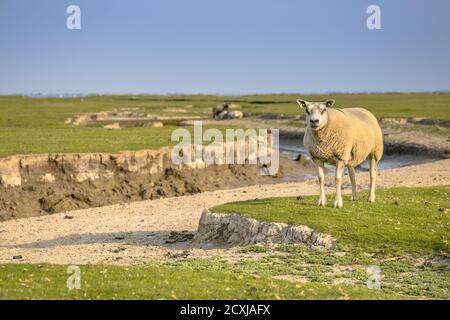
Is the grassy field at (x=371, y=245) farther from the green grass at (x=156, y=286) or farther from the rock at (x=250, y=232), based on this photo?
the green grass at (x=156, y=286)

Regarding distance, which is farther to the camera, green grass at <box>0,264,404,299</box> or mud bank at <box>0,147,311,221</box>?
mud bank at <box>0,147,311,221</box>

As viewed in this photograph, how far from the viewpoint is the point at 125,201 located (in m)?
36.5

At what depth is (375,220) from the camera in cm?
2117

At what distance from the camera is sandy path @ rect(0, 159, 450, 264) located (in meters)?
22.0

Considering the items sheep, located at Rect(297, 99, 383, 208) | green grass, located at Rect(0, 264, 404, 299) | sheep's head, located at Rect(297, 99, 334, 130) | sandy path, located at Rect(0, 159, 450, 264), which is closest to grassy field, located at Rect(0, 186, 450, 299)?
green grass, located at Rect(0, 264, 404, 299)

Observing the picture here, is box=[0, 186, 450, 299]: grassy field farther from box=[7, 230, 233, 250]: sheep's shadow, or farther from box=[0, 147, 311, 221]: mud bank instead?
box=[0, 147, 311, 221]: mud bank

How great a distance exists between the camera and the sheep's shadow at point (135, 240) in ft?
77.3

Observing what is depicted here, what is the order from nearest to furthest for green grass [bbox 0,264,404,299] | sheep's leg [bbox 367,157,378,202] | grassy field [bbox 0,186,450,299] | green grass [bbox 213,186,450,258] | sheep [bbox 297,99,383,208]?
green grass [bbox 0,264,404,299], grassy field [bbox 0,186,450,299], green grass [bbox 213,186,450,258], sheep [bbox 297,99,383,208], sheep's leg [bbox 367,157,378,202]

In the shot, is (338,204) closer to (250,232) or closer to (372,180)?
(372,180)

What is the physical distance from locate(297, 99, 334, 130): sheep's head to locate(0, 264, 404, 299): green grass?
694cm

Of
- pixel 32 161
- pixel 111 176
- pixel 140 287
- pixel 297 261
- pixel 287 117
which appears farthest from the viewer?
pixel 287 117
